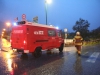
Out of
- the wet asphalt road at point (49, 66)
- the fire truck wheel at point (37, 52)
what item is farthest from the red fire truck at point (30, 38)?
the wet asphalt road at point (49, 66)

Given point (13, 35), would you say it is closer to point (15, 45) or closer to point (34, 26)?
point (15, 45)

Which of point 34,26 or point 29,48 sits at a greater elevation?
point 34,26

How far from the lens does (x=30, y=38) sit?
12297mm

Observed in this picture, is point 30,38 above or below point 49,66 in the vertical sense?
above

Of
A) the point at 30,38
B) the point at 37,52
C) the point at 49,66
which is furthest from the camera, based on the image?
the point at 37,52

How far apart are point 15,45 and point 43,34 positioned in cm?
234

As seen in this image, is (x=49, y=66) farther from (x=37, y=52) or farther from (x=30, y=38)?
(x=37, y=52)

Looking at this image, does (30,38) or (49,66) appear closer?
(49,66)

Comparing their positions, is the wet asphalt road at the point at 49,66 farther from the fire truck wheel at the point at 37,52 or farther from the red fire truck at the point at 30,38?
the fire truck wheel at the point at 37,52

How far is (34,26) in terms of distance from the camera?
12.6m

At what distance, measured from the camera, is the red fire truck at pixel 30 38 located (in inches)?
480

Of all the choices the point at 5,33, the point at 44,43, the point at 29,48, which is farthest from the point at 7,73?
the point at 5,33

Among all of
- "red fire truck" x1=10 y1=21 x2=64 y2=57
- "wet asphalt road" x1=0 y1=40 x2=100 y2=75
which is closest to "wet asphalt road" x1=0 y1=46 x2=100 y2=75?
"wet asphalt road" x1=0 y1=40 x2=100 y2=75

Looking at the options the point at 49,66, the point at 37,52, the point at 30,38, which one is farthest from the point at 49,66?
the point at 37,52
